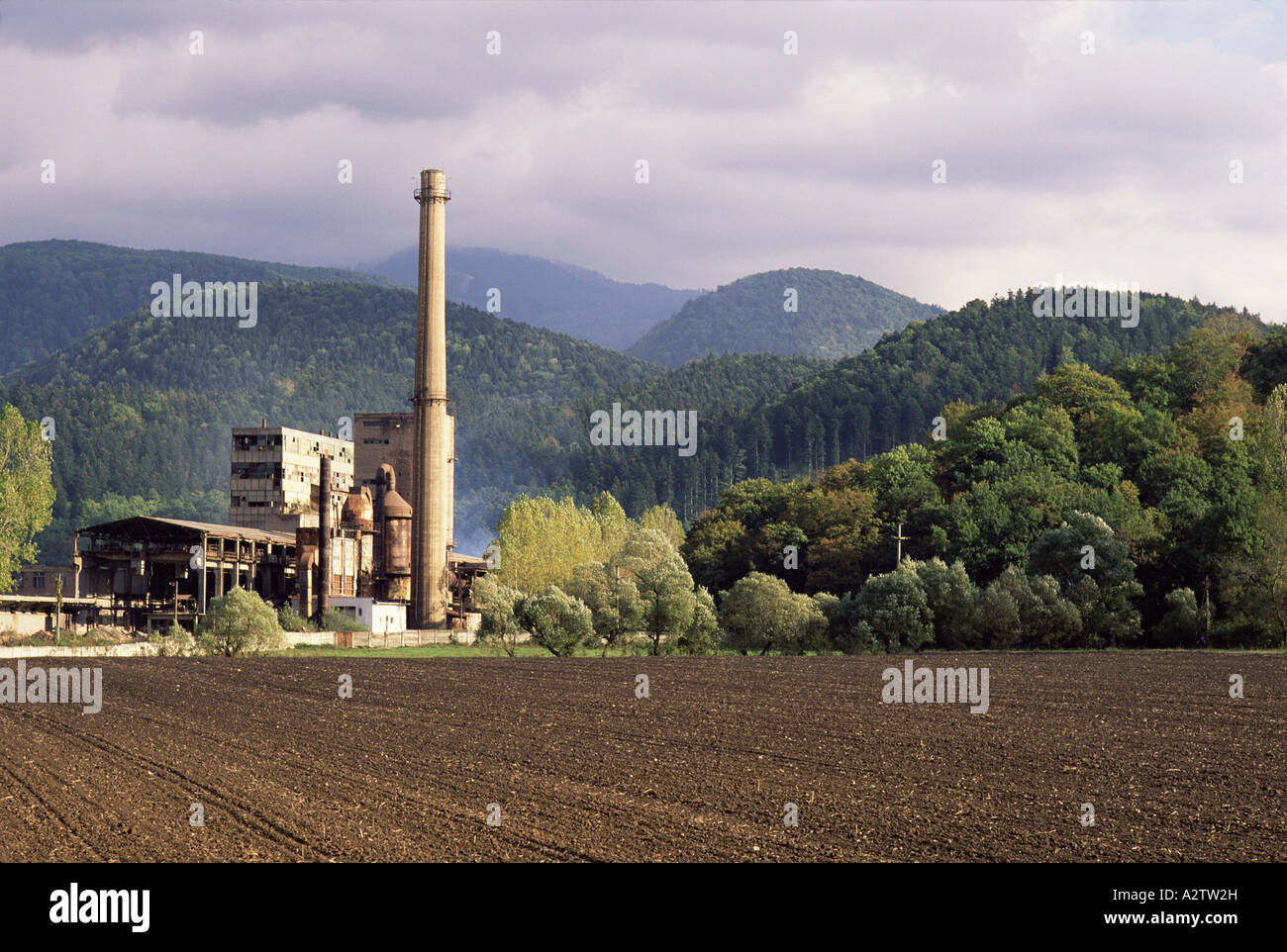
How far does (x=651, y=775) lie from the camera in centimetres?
2955

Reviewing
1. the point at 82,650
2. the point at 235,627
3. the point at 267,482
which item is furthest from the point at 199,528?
the point at 267,482

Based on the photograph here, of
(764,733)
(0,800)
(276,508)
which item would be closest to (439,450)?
(276,508)

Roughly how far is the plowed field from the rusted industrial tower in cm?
6255

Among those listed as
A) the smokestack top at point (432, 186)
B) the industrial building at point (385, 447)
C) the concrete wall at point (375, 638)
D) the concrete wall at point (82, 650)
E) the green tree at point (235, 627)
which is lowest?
the concrete wall at point (375, 638)

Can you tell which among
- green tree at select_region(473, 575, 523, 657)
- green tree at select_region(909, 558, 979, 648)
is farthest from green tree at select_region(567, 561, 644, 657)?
green tree at select_region(909, 558, 979, 648)

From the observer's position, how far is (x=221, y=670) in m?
69.5

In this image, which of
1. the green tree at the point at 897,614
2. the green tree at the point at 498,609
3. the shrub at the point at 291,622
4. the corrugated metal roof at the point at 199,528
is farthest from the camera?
the corrugated metal roof at the point at 199,528

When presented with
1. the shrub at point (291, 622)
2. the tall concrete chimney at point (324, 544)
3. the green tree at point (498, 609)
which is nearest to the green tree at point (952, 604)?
the green tree at point (498, 609)

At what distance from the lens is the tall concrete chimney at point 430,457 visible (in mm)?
118438

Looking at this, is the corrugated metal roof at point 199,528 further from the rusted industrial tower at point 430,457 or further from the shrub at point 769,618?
the shrub at point 769,618

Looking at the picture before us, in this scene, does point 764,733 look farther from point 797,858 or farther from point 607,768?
point 797,858

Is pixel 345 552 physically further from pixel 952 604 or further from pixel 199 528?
pixel 952 604

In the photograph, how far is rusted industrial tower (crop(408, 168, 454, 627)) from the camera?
118 meters
